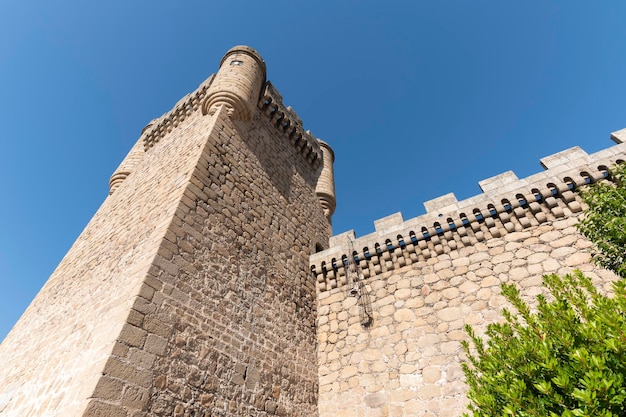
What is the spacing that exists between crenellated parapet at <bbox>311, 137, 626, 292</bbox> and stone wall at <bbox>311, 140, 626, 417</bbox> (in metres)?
0.02

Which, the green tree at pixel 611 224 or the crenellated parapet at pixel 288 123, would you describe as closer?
the green tree at pixel 611 224

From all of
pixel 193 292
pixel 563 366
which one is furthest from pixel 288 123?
pixel 563 366

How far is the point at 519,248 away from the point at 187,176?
5944mm

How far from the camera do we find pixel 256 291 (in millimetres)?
6047

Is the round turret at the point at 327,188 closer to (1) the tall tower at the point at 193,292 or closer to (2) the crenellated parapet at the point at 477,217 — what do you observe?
(1) the tall tower at the point at 193,292

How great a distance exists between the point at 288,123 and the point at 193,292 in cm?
657

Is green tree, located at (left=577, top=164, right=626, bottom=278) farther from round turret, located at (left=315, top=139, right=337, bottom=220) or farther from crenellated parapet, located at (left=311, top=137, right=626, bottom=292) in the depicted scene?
round turret, located at (left=315, top=139, right=337, bottom=220)

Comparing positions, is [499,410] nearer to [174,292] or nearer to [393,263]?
[174,292]

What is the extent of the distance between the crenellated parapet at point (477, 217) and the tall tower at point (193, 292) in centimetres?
117

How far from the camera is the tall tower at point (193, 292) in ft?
13.0

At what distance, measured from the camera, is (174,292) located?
182 inches

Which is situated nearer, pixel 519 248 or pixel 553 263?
pixel 553 263

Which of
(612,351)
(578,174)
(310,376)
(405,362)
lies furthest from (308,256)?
(612,351)

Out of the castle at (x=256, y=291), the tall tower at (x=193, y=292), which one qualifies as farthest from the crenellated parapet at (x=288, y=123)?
the castle at (x=256, y=291)
